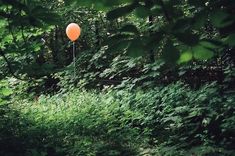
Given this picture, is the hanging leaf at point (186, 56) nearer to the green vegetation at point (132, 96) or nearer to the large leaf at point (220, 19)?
the green vegetation at point (132, 96)

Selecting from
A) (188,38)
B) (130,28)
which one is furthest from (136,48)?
(188,38)

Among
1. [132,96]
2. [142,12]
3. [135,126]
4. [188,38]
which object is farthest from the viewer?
[132,96]

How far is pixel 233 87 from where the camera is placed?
6.18m

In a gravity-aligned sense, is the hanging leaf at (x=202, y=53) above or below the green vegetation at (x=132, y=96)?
below

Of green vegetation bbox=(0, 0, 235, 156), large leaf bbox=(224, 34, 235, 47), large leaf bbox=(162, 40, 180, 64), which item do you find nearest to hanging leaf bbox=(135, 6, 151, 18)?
green vegetation bbox=(0, 0, 235, 156)

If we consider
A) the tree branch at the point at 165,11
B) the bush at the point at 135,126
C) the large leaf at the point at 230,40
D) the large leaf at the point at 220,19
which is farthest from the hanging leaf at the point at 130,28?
the bush at the point at 135,126

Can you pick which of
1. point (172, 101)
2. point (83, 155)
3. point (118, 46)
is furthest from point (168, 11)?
point (172, 101)

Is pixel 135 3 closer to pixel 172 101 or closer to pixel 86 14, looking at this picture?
pixel 172 101

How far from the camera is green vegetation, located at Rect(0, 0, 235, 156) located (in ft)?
4.10

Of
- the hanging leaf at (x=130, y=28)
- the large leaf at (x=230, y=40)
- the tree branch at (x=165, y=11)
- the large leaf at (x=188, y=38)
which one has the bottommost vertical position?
the large leaf at (x=188, y=38)

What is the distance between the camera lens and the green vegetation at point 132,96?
4.10 ft

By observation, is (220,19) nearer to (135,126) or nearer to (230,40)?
(230,40)

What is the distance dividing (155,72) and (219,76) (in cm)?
122

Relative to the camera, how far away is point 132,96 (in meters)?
7.56
